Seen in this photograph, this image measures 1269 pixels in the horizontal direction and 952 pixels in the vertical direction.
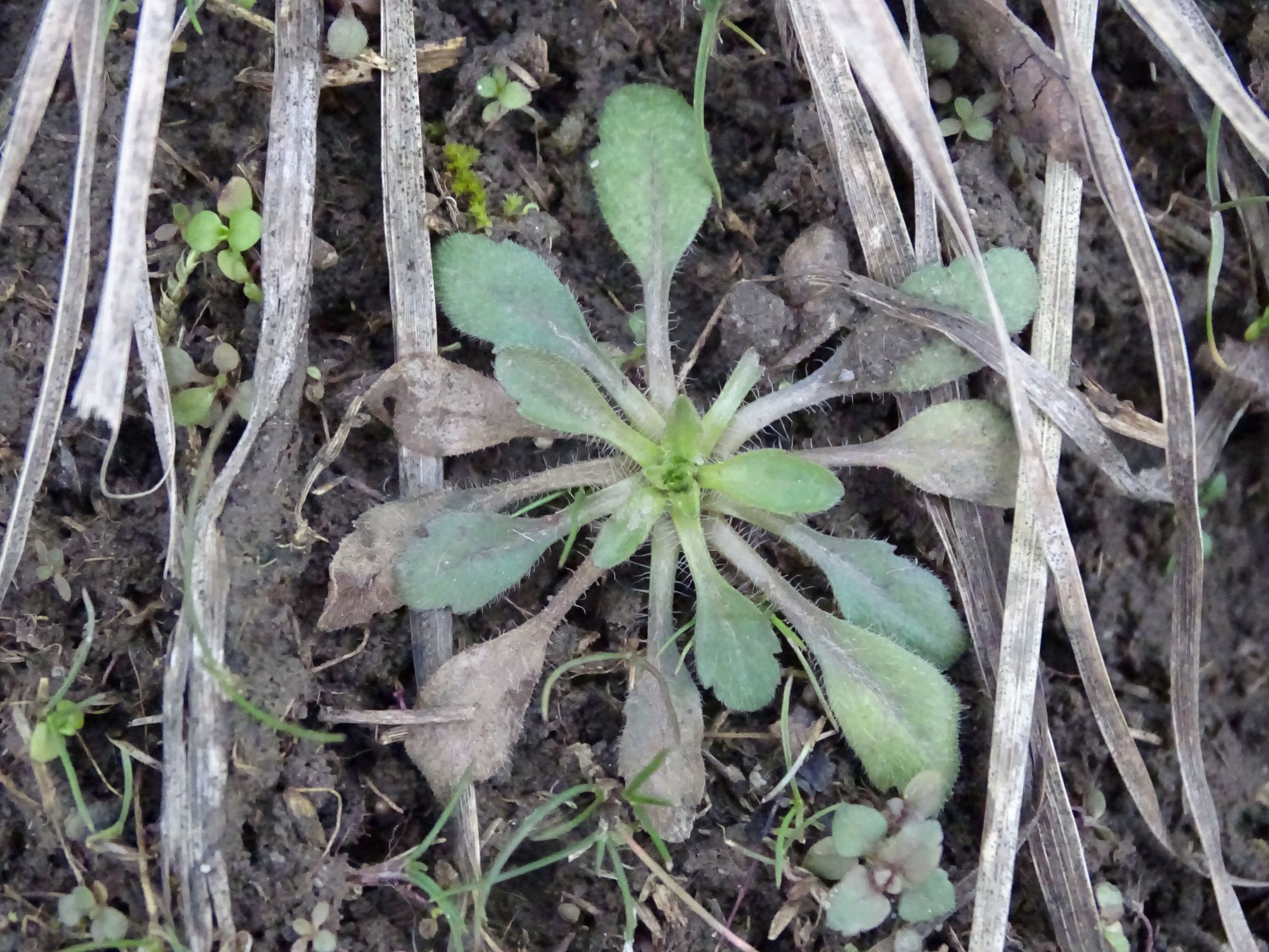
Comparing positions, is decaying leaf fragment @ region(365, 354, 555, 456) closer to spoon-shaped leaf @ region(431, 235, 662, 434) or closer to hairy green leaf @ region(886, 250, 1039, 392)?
spoon-shaped leaf @ region(431, 235, 662, 434)

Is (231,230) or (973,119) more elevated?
(973,119)

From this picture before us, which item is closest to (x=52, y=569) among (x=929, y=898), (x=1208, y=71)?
Answer: (x=929, y=898)

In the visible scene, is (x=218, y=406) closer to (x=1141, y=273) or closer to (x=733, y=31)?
(x=733, y=31)

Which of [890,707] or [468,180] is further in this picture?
[468,180]

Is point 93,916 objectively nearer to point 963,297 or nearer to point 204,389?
point 204,389

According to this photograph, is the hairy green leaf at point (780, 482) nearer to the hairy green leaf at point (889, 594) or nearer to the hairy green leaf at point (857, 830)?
the hairy green leaf at point (889, 594)

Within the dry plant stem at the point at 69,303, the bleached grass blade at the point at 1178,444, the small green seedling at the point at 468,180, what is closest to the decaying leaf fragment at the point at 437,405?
the small green seedling at the point at 468,180
